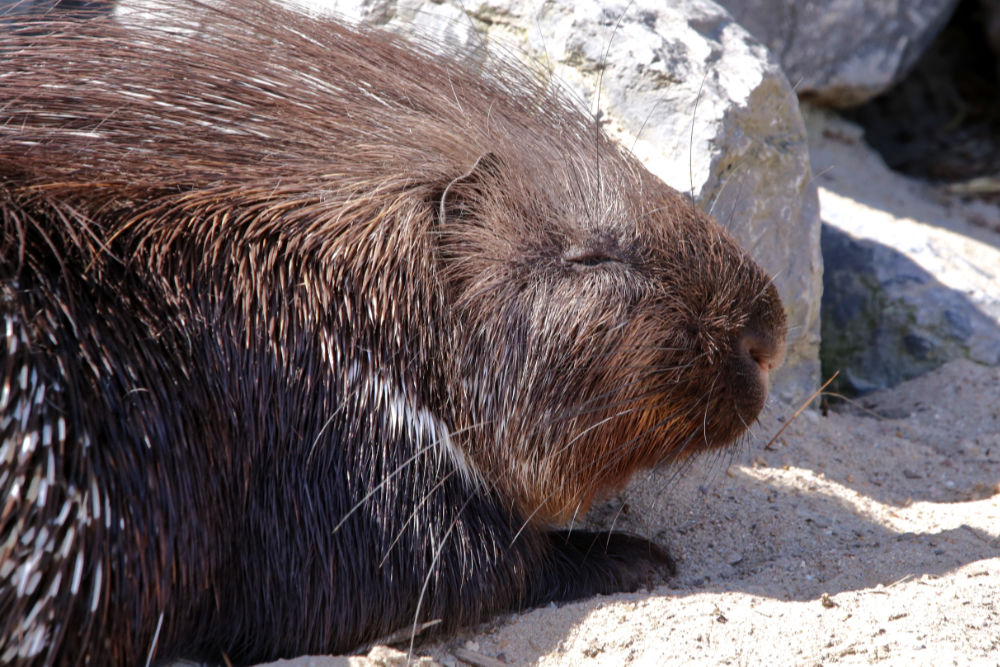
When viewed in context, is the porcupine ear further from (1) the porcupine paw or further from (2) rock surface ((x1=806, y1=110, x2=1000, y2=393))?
(2) rock surface ((x1=806, y1=110, x2=1000, y2=393))

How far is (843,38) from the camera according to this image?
4.59 metres

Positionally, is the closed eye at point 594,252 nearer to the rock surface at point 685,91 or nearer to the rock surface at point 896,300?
the rock surface at point 685,91

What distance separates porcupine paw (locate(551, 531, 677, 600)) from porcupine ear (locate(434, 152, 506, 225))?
0.80m

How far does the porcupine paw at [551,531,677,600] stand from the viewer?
2.05 metres

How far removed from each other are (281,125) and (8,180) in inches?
19.8

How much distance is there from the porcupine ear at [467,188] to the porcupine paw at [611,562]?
80cm

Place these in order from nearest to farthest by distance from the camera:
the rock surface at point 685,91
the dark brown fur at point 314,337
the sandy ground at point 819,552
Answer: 1. the dark brown fur at point 314,337
2. the sandy ground at point 819,552
3. the rock surface at point 685,91

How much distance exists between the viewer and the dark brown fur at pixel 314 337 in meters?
1.53

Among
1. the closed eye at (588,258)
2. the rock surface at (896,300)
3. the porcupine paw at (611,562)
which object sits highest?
the closed eye at (588,258)

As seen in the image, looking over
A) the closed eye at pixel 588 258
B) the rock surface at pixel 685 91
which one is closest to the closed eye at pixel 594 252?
the closed eye at pixel 588 258

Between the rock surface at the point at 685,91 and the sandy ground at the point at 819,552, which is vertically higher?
the rock surface at the point at 685,91

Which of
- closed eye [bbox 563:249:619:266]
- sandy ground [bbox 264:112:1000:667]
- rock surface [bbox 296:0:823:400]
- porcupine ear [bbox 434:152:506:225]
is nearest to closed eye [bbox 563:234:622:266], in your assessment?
closed eye [bbox 563:249:619:266]

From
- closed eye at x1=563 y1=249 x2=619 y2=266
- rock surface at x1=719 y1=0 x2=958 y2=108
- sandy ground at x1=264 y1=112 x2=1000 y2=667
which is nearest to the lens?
sandy ground at x1=264 y1=112 x2=1000 y2=667

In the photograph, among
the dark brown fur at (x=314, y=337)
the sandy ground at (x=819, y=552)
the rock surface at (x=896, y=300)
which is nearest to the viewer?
the dark brown fur at (x=314, y=337)
